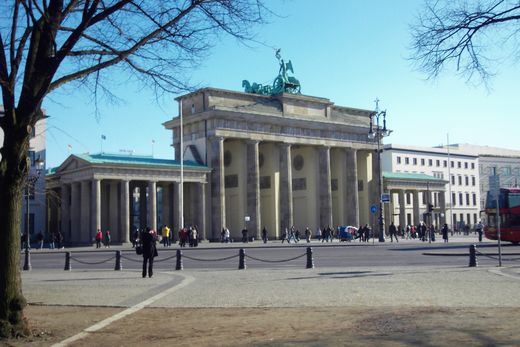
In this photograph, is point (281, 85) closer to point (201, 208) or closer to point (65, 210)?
point (201, 208)

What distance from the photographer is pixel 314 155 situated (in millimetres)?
79250

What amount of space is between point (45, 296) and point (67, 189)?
174 feet

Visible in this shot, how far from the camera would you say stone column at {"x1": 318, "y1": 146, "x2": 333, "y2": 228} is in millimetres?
77375

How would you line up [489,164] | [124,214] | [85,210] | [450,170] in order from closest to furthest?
1. [124,214]
2. [85,210]
3. [450,170]
4. [489,164]

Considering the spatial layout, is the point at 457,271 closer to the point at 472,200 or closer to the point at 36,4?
the point at 36,4

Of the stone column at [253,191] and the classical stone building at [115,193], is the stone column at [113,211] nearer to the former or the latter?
the classical stone building at [115,193]

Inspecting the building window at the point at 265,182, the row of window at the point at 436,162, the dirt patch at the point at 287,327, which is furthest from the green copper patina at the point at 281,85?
the dirt patch at the point at 287,327

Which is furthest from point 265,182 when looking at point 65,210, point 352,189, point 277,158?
point 65,210

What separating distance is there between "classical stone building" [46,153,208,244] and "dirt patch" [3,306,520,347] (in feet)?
159

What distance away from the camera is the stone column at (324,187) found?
77.4 metres

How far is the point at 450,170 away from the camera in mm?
113438

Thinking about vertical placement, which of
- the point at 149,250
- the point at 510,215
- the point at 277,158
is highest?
the point at 277,158

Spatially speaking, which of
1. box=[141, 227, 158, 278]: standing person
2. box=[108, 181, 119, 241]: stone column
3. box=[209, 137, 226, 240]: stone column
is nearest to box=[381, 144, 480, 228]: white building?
box=[209, 137, 226, 240]: stone column

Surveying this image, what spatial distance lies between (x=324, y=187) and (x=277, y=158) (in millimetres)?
7328
